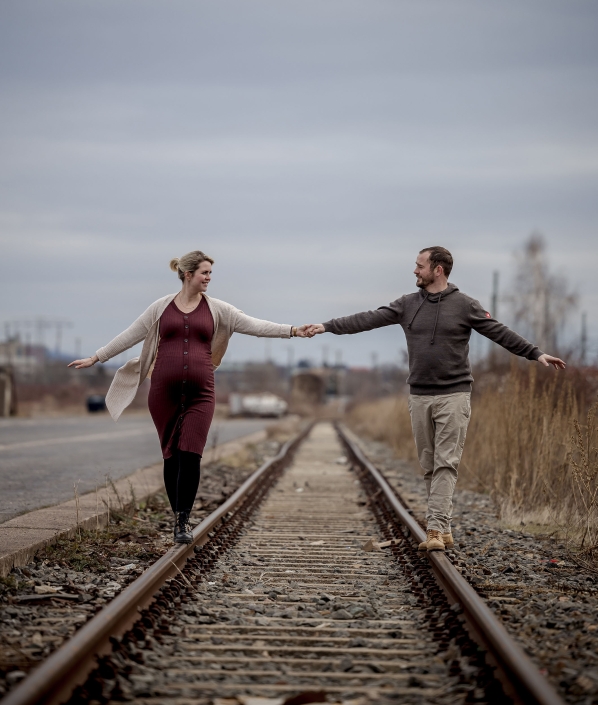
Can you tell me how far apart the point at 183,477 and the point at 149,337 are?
99 cm

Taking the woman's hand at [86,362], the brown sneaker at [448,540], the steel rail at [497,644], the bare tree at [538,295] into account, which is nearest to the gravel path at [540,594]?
the brown sneaker at [448,540]

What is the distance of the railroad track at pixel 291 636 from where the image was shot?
11.1 feet

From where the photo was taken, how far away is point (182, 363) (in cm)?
610

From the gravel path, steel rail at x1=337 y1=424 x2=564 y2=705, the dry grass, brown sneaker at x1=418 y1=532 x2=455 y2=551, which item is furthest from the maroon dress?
the dry grass

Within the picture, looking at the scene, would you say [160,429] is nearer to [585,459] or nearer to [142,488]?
[585,459]

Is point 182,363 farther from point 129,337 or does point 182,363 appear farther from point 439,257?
point 439,257

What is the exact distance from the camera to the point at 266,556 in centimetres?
639

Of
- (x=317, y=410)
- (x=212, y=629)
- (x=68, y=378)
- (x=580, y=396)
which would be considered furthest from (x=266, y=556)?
(x=68, y=378)

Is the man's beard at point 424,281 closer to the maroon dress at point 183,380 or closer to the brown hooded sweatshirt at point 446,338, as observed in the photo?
the brown hooded sweatshirt at point 446,338

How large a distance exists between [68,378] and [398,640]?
328 feet

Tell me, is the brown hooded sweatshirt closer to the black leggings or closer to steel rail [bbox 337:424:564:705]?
steel rail [bbox 337:424:564:705]

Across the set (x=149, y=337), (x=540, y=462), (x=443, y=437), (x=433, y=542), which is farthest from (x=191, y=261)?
(x=540, y=462)

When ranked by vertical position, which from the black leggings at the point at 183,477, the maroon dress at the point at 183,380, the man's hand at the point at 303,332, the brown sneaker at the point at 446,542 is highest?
the man's hand at the point at 303,332

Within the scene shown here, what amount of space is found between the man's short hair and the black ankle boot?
2446 millimetres
